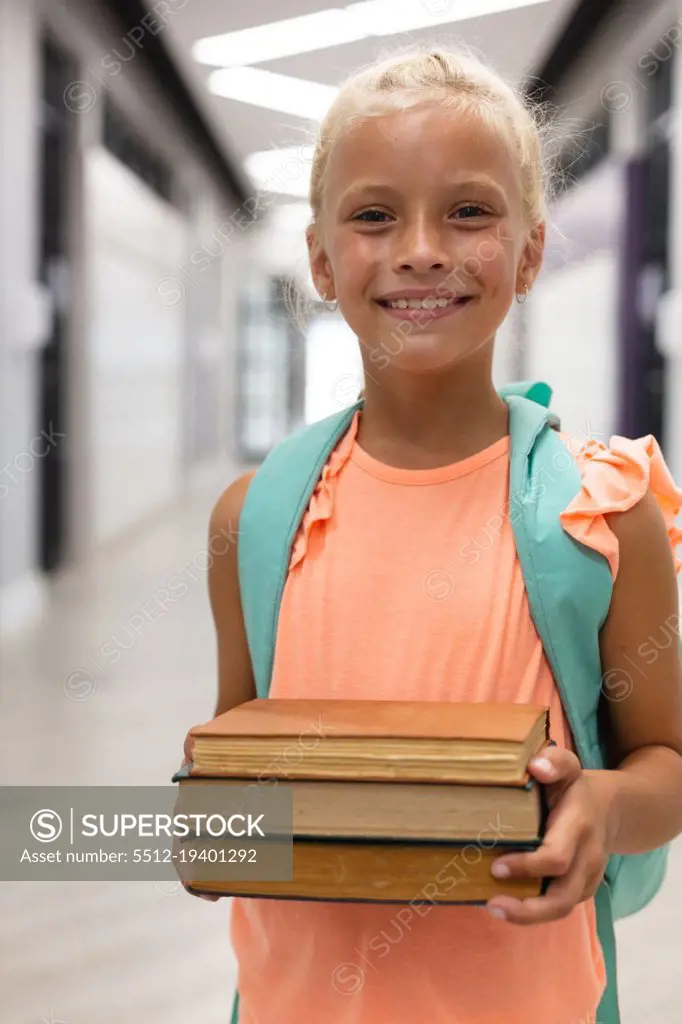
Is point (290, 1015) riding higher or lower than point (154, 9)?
lower

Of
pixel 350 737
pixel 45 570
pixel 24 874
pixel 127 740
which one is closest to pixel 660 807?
pixel 350 737

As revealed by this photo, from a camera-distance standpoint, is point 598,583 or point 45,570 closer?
point 598,583

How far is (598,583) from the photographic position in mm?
975

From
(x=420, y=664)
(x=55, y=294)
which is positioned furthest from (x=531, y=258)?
(x=55, y=294)

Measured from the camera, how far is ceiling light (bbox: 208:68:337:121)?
8016 millimetres

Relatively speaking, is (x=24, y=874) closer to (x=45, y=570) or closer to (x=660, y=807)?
(x=660, y=807)

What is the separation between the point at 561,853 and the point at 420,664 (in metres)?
0.27

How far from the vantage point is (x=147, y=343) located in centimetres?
1119

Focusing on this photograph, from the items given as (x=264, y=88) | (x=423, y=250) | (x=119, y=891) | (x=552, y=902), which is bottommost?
(x=119, y=891)

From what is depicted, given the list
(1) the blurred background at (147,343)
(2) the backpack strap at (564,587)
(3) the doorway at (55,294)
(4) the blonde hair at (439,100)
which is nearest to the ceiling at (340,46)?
(1) the blurred background at (147,343)

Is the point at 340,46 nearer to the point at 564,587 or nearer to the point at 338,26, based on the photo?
the point at 338,26

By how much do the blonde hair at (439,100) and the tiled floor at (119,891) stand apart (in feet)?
2.67

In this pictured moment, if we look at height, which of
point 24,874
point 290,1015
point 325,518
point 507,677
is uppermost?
point 325,518

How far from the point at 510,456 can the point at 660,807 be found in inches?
13.4
